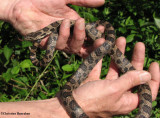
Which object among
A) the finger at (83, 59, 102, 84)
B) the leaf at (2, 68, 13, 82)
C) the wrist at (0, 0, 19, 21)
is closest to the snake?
the finger at (83, 59, 102, 84)

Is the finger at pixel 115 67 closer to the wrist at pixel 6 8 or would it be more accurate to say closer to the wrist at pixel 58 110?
the wrist at pixel 58 110

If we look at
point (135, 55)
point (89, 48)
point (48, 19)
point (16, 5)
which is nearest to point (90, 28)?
point (89, 48)

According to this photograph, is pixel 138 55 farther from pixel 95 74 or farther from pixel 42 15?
pixel 42 15

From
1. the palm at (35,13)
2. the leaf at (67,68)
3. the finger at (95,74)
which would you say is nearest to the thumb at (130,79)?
the finger at (95,74)

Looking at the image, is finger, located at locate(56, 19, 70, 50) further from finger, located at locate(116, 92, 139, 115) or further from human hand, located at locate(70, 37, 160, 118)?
finger, located at locate(116, 92, 139, 115)

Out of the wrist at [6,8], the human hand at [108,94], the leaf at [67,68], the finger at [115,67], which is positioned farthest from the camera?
the wrist at [6,8]

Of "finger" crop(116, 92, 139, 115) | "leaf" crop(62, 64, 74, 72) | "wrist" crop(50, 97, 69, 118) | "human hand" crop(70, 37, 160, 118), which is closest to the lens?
"human hand" crop(70, 37, 160, 118)
